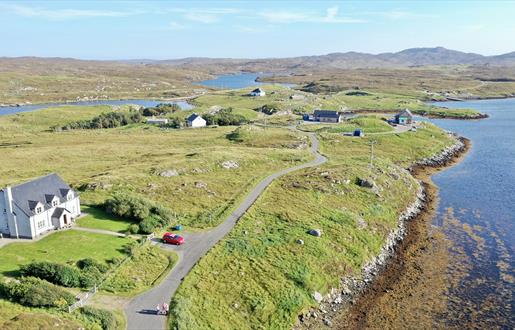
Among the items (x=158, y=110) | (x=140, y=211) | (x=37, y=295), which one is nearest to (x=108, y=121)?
(x=158, y=110)

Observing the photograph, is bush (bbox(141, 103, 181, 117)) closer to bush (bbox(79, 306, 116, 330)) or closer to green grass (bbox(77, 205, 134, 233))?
green grass (bbox(77, 205, 134, 233))

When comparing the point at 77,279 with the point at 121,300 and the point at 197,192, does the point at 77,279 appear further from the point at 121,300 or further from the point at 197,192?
the point at 197,192

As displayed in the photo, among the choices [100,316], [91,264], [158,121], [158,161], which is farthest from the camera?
[158,121]

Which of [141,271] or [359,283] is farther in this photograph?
[359,283]

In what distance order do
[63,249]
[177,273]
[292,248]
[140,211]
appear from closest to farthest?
[177,273]
[63,249]
[292,248]
[140,211]

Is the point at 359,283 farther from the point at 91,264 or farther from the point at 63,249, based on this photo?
the point at 63,249

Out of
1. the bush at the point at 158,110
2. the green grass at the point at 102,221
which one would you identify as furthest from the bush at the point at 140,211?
the bush at the point at 158,110
